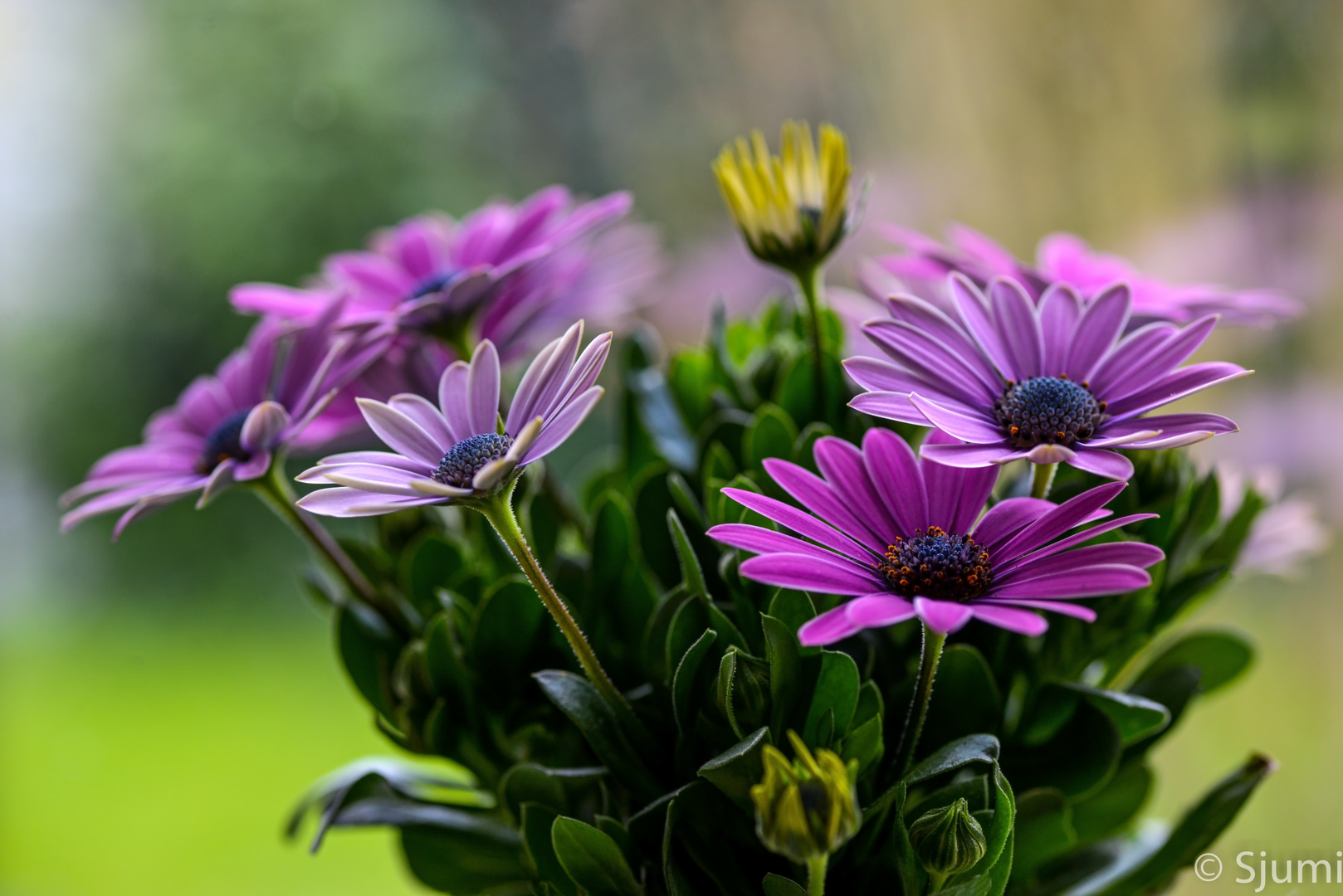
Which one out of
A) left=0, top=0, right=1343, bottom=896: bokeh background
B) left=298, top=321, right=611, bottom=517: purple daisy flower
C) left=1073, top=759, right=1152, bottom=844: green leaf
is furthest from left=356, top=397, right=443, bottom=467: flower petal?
left=0, top=0, right=1343, bottom=896: bokeh background

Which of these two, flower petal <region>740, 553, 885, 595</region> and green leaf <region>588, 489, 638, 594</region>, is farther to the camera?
green leaf <region>588, 489, 638, 594</region>

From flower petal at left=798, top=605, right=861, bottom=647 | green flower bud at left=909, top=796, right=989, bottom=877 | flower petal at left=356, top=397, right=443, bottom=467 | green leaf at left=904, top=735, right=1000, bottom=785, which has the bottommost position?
green flower bud at left=909, top=796, right=989, bottom=877

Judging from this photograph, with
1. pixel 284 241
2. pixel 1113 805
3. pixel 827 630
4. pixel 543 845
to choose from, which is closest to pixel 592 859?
pixel 543 845

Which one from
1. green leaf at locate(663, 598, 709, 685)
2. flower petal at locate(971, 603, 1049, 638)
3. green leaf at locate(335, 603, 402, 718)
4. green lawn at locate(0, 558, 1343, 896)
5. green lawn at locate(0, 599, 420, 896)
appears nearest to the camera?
flower petal at locate(971, 603, 1049, 638)

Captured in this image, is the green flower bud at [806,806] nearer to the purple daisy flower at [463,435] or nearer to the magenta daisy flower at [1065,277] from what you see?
the purple daisy flower at [463,435]

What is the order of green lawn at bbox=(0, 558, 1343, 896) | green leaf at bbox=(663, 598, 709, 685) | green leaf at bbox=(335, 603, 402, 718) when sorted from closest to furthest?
green leaf at bbox=(663, 598, 709, 685)
green leaf at bbox=(335, 603, 402, 718)
green lawn at bbox=(0, 558, 1343, 896)

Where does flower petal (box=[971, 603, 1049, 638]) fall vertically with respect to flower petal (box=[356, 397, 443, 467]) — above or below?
below

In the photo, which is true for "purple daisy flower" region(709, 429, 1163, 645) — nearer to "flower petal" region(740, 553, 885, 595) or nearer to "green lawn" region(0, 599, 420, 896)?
"flower petal" region(740, 553, 885, 595)

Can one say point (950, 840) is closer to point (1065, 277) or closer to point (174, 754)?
point (1065, 277)
